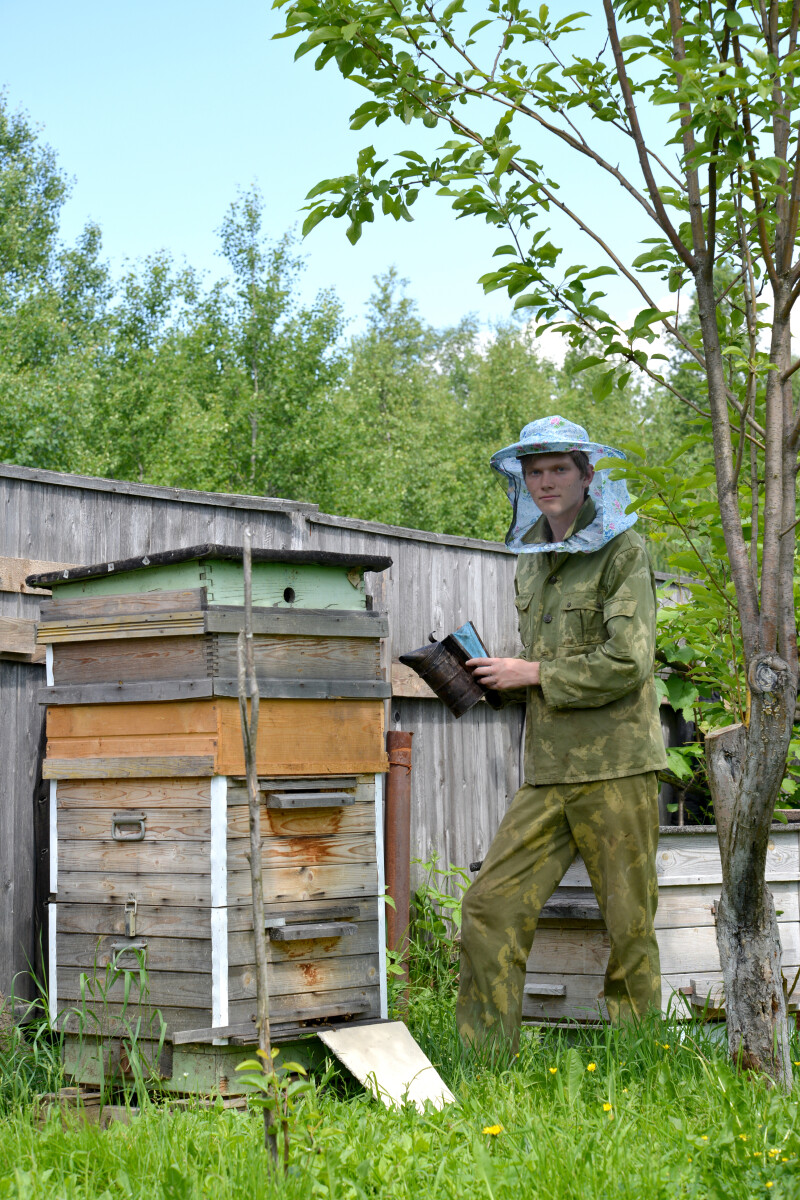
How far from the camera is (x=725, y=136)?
2.90 meters

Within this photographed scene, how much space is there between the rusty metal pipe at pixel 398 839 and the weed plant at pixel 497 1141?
2.16m

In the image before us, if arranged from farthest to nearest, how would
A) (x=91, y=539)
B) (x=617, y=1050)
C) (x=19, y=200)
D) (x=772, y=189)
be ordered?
(x=19, y=200)
(x=91, y=539)
(x=617, y=1050)
(x=772, y=189)

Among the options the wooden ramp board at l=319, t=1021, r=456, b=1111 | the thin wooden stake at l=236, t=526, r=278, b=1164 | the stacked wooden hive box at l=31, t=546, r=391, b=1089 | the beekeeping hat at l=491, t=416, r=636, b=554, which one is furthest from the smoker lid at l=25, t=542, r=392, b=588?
the wooden ramp board at l=319, t=1021, r=456, b=1111

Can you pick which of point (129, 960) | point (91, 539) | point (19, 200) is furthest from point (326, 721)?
point (19, 200)

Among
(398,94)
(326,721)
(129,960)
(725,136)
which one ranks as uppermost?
(398,94)

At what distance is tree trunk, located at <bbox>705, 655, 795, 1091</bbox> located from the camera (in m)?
2.91

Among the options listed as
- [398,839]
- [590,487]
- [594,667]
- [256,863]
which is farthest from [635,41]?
[398,839]

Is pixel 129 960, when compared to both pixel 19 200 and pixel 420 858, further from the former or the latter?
pixel 19 200

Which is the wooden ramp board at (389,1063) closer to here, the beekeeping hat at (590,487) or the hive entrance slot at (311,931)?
the hive entrance slot at (311,931)

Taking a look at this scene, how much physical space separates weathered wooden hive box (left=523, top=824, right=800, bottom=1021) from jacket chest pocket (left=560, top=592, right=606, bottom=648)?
0.95 metres

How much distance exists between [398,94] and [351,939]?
8.58 feet

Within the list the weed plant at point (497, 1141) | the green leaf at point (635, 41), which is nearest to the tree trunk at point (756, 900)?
the weed plant at point (497, 1141)

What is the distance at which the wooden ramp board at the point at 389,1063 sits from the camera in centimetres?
332

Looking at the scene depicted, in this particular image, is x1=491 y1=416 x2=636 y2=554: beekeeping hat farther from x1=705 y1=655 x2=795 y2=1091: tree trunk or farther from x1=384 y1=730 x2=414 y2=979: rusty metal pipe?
x1=384 y1=730 x2=414 y2=979: rusty metal pipe
